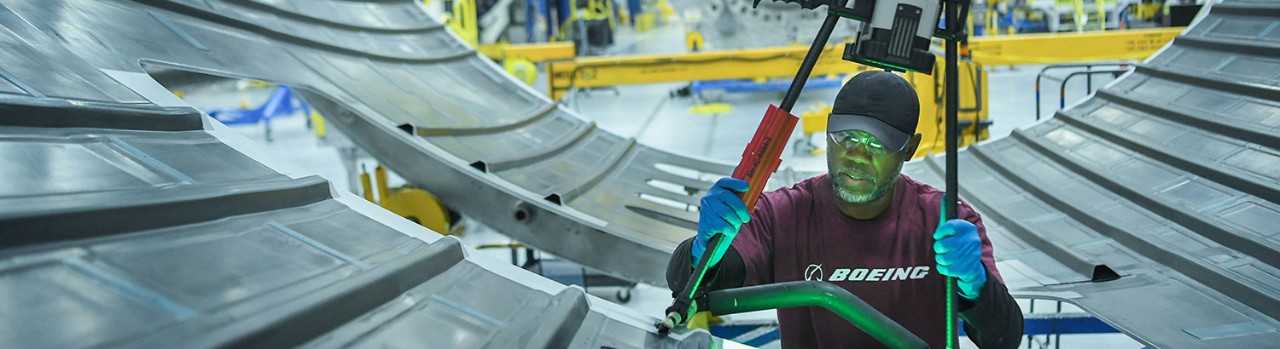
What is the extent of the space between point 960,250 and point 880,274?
335 millimetres

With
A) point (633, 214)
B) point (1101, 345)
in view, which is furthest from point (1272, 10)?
point (633, 214)

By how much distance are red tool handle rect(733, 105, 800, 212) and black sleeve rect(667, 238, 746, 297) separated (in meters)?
0.24

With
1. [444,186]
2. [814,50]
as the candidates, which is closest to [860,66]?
[444,186]

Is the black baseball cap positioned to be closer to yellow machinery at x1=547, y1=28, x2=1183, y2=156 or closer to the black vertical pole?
the black vertical pole

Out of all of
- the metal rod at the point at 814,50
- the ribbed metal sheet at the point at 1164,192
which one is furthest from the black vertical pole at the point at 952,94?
the ribbed metal sheet at the point at 1164,192

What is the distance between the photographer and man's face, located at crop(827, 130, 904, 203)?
185cm

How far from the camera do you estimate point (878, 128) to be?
183 centimetres

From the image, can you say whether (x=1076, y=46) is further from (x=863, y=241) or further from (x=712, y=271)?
(x=712, y=271)

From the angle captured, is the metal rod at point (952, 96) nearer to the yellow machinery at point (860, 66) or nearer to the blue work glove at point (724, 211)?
the blue work glove at point (724, 211)

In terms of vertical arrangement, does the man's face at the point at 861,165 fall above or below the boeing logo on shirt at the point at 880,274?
above

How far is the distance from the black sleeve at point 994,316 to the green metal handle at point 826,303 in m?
0.16

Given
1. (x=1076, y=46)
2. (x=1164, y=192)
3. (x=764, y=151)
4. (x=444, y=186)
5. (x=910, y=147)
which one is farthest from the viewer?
(x=1076, y=46)

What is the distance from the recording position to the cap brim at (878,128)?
1.83m

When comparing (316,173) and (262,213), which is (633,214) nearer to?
(316,173)
